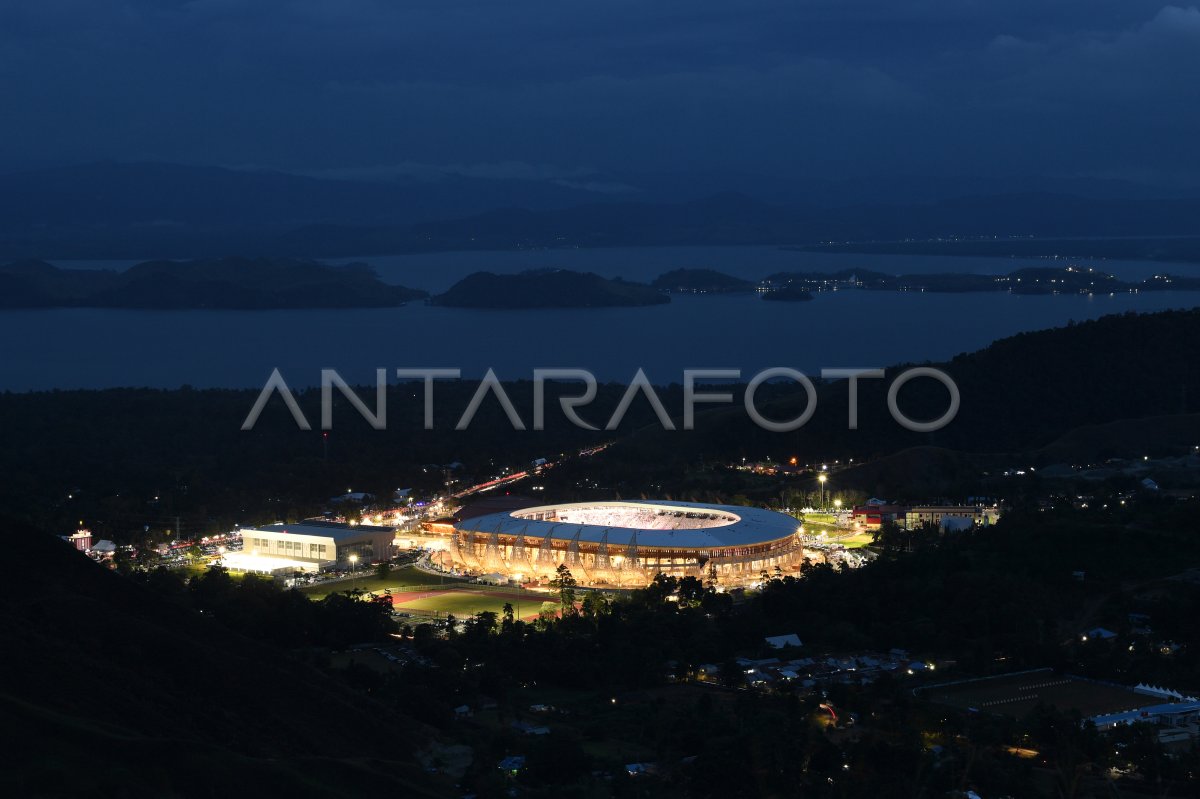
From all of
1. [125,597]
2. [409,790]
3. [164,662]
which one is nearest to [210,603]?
[125,597]

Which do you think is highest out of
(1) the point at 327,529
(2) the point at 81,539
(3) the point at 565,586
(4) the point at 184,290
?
(4) the point at 184,290

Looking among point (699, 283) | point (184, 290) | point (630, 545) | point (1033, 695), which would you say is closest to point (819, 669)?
point (1033, 695)

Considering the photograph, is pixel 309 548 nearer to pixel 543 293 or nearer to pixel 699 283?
pixel 543 293

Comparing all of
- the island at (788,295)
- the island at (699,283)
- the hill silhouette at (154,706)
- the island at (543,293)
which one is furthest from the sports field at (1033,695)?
the island at (699,283)

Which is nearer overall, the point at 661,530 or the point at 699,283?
the point at 661,530

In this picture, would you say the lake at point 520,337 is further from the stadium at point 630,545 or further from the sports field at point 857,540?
the stadium at point 630,545

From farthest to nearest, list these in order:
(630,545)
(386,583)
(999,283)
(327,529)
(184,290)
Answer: (999,283)
(184,290)
(327,529)
(386,583)
(630,545)
